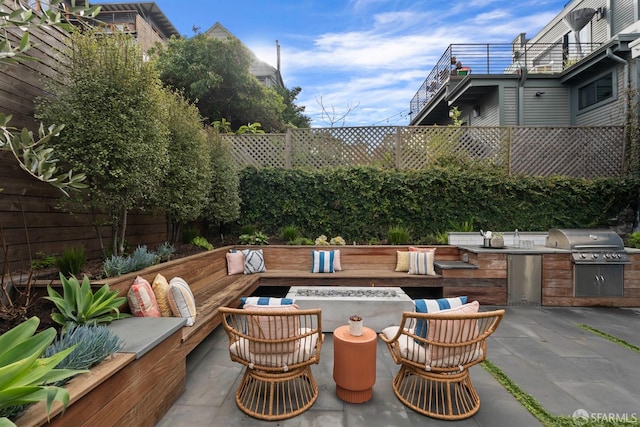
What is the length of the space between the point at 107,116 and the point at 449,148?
5915 millimetres

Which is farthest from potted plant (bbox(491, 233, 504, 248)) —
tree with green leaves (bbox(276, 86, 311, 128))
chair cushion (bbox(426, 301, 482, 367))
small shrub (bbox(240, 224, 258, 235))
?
tree with green leaves (bbox(276, 86, 311, 128))

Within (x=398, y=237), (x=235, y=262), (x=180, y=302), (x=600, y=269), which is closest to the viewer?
(x=180, y=302)

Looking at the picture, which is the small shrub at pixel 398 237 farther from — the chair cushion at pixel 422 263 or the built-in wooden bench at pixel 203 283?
the built-in wooden bench at pixel 203 283

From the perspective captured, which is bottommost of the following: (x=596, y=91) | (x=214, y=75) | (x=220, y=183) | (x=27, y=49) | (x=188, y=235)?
(x=188, y=235)

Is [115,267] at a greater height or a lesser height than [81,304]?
greater

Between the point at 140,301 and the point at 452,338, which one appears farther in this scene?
the point at 140,301

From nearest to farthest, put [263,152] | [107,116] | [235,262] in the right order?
[107,116]
[235,262]
[263,152]

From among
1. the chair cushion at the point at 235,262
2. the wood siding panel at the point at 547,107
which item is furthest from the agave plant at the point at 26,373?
the wood siding panel at the point at 547,107

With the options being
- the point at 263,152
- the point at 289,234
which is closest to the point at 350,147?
the point at 263,152

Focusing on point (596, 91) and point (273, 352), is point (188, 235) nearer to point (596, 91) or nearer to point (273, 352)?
point (273, 352)

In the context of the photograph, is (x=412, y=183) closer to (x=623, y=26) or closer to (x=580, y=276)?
(x=580, y=276)

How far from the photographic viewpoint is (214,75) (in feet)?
29.8

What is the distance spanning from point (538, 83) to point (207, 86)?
974cm

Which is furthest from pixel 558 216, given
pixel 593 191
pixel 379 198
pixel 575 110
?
pixel 575 110
